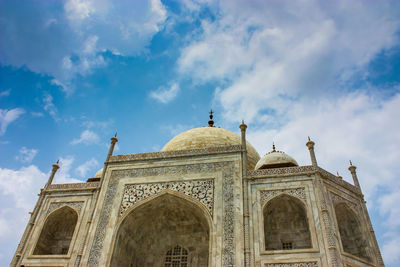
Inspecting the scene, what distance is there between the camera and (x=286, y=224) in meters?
12.2

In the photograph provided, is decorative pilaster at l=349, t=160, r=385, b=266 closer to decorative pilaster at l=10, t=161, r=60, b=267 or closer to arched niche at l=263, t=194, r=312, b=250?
arched niche at l=263, t=194, r=312, b=250

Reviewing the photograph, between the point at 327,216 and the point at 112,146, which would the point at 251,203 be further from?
the point at 112,146

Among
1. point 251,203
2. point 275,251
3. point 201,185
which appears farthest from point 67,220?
point 275,251

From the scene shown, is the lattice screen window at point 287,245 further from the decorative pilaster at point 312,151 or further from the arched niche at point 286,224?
the decorative pilaster at point 312,151

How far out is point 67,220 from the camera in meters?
14.2

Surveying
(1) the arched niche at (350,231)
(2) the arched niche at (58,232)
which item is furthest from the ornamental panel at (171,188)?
(1) the arched niche at (350,231)

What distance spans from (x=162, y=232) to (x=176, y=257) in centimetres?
114

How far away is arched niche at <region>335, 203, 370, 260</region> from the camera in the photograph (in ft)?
40.0

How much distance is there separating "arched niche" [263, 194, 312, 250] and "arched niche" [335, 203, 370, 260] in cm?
146

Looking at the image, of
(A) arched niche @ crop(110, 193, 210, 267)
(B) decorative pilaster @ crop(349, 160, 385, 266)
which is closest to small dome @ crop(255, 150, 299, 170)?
(B) decorative pilaster @ crop(349, 160, 385, 266)

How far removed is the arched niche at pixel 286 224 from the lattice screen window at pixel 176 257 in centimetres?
333

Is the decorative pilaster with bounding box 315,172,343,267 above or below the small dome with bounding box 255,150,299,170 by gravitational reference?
below

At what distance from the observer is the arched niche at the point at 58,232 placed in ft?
44.3

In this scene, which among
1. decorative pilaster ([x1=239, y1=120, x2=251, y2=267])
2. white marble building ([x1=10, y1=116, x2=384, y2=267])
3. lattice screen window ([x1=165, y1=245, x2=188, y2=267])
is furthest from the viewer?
lattice screen window ([x1=165, y1=245, x2=188, y2=267])
